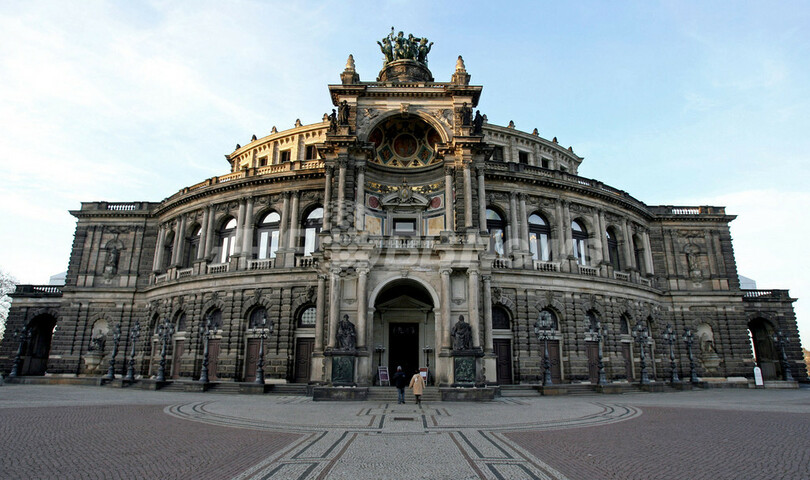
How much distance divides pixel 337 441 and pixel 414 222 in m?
19.8

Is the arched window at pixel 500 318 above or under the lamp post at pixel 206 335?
above

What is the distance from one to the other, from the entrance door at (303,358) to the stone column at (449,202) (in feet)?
41.6

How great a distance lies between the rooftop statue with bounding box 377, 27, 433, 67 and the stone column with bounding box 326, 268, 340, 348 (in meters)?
18.3

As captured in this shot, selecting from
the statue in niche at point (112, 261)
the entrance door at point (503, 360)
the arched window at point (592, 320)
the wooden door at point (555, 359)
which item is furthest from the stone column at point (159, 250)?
the arched window at point (592, 320)

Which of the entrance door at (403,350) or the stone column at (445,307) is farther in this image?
the entrance door at (403,350)

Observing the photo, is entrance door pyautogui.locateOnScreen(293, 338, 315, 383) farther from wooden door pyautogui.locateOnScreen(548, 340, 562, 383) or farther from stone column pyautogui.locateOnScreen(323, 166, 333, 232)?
wooden door pyautogui.locateOnScreen(548, 340, 562, 383)

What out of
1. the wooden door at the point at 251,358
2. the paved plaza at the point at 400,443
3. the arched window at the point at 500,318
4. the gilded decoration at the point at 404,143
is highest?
the gilded decoration at the point at 404,143

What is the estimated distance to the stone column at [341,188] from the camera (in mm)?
26250

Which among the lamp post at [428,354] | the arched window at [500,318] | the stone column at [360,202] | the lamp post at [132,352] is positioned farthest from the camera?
the lamp post at [132,352]

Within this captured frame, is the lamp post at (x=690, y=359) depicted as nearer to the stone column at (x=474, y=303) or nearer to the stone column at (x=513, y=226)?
the stone column at (x=513, y=226)

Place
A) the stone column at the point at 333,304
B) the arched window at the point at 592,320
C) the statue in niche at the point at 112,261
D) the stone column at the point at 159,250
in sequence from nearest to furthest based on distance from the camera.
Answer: the stone column at the point at 333,304, the arched window at the point at 592,320, the stone column at the point at 159,250, the statue in niche at the point at 112,261

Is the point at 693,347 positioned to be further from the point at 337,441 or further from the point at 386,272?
the point at 337,441

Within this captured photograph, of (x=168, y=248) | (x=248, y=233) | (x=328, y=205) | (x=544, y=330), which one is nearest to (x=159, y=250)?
(x=168, y=248)

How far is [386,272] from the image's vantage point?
24.6m
